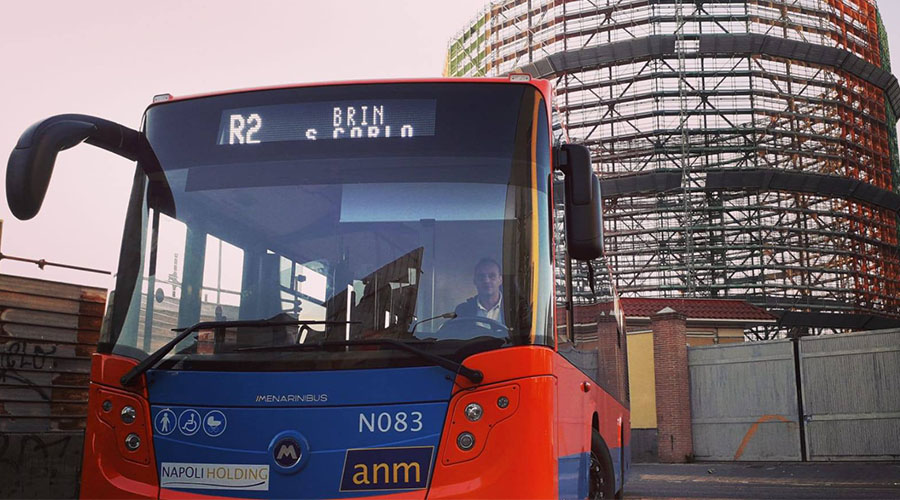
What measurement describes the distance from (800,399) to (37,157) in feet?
63.1

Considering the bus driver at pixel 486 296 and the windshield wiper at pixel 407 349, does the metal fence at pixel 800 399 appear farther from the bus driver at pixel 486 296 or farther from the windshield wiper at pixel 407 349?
the windshield wiper at pixel 407 349

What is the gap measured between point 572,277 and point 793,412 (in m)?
17.3

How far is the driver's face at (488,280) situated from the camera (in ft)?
12.7

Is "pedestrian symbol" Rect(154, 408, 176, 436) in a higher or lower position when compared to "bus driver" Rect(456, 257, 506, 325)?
lower

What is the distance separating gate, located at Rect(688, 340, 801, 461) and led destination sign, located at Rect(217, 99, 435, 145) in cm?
1826

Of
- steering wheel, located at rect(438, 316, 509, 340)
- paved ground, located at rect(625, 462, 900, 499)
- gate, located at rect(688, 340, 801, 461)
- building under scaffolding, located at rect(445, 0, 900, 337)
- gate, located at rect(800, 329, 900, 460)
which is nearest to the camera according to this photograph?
steering wheel, located at rect(438, 316, 509, 340)

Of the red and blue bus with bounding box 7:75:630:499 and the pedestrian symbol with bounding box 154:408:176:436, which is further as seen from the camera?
the pedestrian symbol with bounding box 154:408:176:436

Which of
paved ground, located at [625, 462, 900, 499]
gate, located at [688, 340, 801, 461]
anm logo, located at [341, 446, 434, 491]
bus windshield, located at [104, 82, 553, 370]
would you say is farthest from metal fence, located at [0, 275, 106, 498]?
gate, located at [688, 340, 801, 461]

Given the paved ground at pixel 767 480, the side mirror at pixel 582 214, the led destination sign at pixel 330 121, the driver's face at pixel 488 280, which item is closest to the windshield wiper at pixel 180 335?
the driver's face at pixel 488 280

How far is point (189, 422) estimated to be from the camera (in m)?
3.82

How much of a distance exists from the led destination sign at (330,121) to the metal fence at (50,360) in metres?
4.97

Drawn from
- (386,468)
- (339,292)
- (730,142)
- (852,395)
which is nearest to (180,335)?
(339,292)

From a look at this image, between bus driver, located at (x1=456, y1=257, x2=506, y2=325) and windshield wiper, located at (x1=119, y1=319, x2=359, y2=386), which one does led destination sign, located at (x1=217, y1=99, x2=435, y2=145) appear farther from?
windshield wiper, located at (x1=119, y1=319, x2=359, y2=386)

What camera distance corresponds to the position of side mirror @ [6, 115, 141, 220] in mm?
3834
